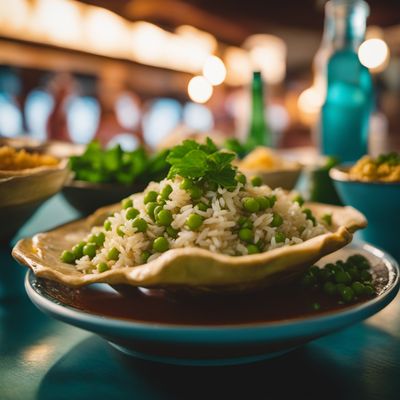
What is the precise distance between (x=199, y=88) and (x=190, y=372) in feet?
41.4

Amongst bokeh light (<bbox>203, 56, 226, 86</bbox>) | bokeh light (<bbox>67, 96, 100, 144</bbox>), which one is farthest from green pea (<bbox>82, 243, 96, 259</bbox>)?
bokeh light (<bbox>67, 96, 100, 144</bbox>)

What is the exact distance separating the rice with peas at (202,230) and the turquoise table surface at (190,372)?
0.60ft

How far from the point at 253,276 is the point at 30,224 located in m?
1.52

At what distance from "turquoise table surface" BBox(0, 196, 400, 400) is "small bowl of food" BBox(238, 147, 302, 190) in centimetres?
99

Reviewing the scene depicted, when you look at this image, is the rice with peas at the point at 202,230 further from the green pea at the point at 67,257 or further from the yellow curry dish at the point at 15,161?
the yellow curry dish at the point at 15,161

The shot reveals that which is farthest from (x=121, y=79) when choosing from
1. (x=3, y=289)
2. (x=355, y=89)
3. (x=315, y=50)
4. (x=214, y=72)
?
(x=3, y=289)

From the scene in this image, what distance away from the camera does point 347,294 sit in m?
0.91

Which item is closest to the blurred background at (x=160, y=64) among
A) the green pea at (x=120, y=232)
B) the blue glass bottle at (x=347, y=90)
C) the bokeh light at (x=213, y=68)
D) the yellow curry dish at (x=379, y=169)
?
the bokeh light at (x=213, y=68)

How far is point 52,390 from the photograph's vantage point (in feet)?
2.78

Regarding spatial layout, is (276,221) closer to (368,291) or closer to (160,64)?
(368,291)

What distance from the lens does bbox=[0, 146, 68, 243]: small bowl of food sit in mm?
1377

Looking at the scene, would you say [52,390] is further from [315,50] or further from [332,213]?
[315,50]

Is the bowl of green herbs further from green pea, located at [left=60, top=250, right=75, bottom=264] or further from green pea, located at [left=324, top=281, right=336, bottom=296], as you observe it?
green pea, located at [left=324, top=281, right=336, bottom=296]

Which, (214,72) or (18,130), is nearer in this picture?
(18,130)
